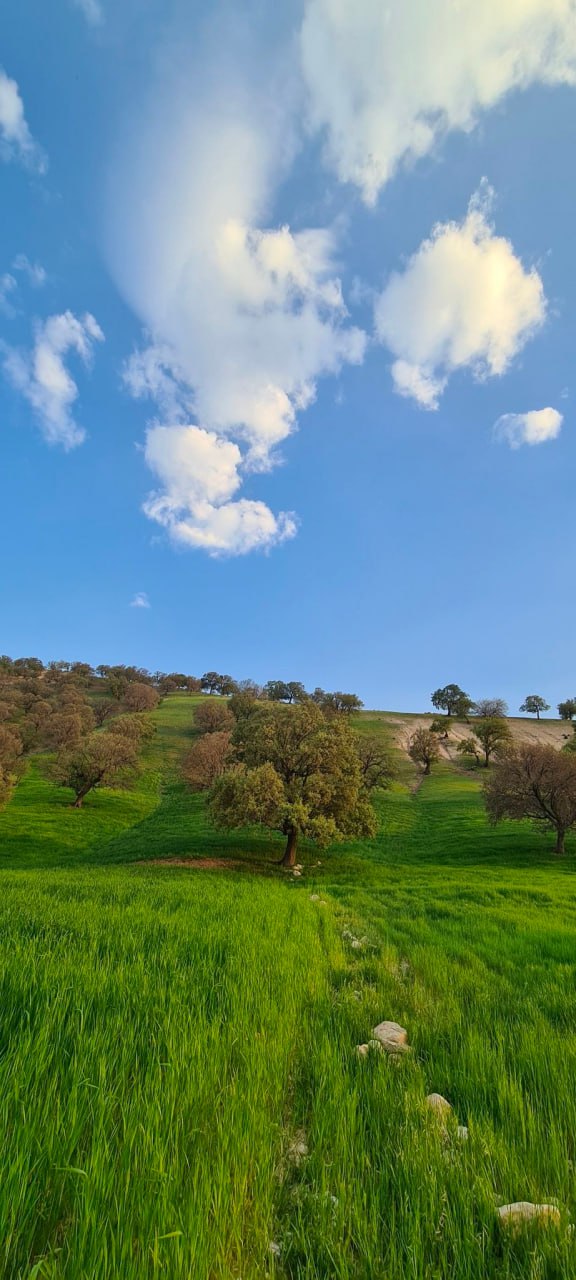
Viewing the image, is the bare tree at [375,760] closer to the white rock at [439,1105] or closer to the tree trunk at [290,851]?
the tree trunk at [290,851]

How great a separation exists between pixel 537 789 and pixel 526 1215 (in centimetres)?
4176

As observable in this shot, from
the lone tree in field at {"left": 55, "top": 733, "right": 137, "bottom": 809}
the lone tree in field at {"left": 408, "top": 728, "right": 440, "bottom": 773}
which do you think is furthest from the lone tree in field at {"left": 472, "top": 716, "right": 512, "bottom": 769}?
the lone tree in field at {"left": 55, "top": 733, "right": 137, "bottom": 809}

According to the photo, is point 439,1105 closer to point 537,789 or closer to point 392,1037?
point 392,1037

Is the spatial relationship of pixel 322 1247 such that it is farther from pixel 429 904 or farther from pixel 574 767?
pixel 574 767

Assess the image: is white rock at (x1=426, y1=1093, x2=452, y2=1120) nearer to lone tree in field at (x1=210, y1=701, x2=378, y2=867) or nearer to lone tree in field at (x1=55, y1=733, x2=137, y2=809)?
lone tree in field at (x1=210, y1=701, x2=378, y2=867)

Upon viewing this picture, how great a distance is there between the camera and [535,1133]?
10.3ft

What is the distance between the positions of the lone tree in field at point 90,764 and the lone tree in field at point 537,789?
38.1 m

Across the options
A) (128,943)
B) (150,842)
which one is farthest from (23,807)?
(128,943)

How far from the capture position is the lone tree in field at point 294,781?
24844 millimetres

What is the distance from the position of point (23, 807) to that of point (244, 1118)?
53.5 m

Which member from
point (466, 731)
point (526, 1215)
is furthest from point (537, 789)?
point (466, 731)

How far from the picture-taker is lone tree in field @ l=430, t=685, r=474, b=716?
122250 millimetres

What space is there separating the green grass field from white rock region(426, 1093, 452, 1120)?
→ 0.28 feet

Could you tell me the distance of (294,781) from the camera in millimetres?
27203
